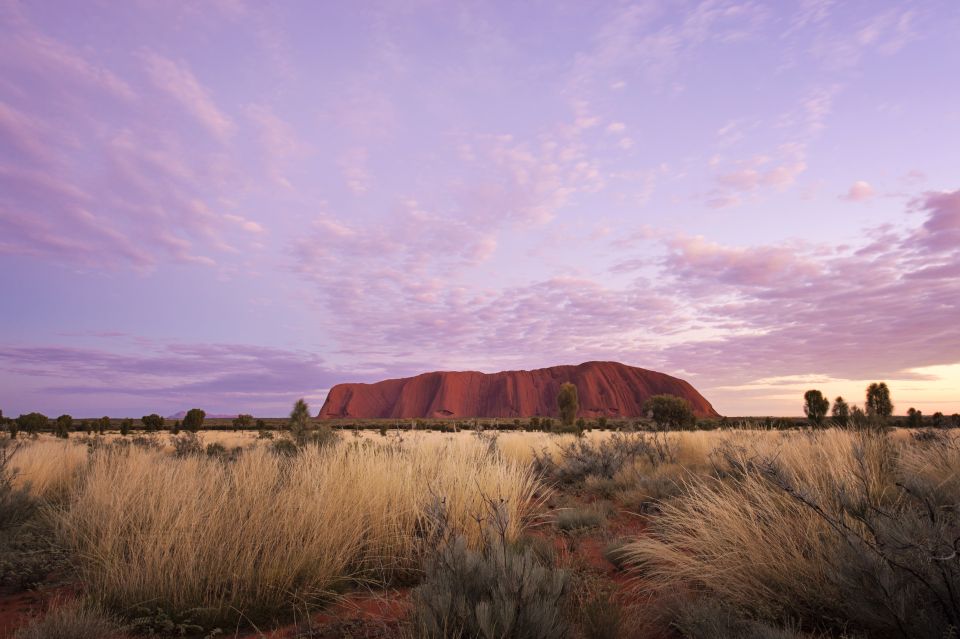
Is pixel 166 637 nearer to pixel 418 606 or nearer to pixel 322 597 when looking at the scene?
pixel 322 597

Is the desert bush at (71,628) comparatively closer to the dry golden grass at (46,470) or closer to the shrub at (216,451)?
the dry golden grass at (46,470)

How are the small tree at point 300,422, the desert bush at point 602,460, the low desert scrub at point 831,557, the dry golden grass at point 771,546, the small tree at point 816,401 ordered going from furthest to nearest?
the small tree at point 816,401, the small tree at point 300,422, the desert bush at point 602,460, the dry golden grass at point 771,546, the low desert scrub at point 831,557

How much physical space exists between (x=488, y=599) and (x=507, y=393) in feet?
441

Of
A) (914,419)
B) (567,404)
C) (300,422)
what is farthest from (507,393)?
(300,422)

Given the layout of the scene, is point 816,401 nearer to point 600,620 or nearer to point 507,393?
point 600,620

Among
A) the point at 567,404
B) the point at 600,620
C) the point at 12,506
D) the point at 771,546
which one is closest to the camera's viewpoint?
the point at 600,620

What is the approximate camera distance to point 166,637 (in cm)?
331

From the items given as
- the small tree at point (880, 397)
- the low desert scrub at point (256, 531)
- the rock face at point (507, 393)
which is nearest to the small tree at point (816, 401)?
the small tree at point (880, 397)

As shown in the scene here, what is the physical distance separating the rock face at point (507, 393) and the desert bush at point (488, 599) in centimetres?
11737

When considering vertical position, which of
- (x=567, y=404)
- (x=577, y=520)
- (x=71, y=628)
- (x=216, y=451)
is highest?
(x=567, y=404)

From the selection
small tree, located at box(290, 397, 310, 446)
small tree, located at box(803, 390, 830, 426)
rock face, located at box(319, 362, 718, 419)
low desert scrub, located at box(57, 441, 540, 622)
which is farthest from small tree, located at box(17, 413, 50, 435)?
rock face, located at box(319, 362, 718, 419)

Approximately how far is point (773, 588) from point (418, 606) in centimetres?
240

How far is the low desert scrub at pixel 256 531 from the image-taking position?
3717mm

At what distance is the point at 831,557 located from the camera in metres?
3.08
